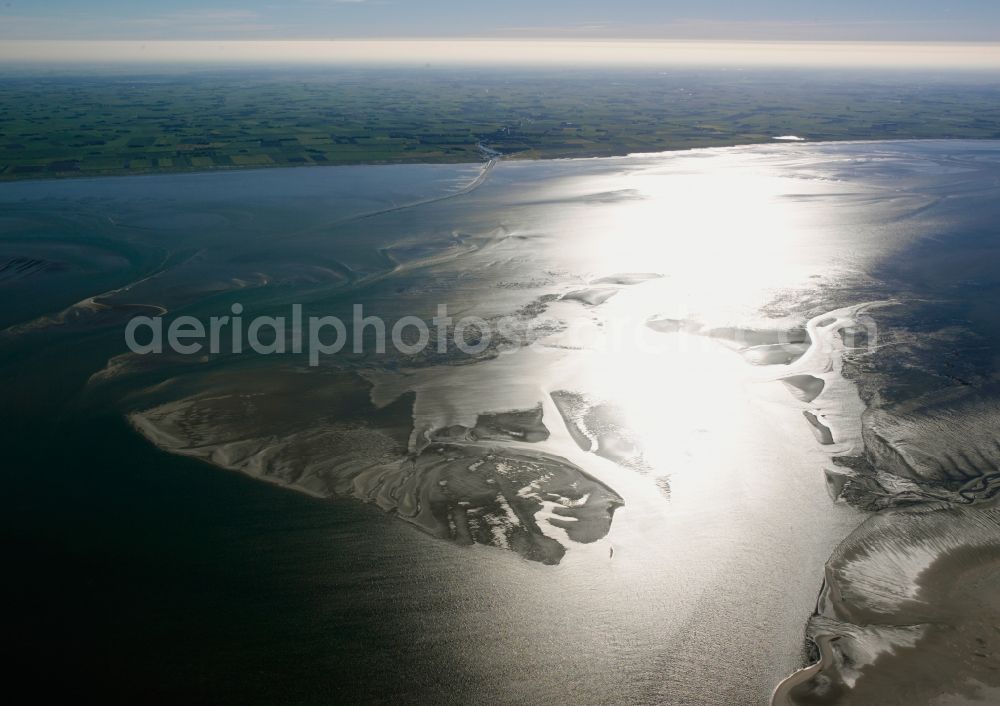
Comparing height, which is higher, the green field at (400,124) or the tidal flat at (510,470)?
the green field at (400,124)

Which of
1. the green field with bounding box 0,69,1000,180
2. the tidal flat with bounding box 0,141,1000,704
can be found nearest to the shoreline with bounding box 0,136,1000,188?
the green field with bounding box 0,69,1000,180

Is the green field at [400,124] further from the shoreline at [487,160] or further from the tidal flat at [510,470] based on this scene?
the tidal flat at [510,470]

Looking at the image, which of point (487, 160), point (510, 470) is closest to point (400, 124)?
point (487, 160)

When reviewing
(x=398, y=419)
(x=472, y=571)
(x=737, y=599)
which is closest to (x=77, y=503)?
(x=398, y=419)

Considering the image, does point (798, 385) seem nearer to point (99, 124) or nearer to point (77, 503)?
point (77, 503)

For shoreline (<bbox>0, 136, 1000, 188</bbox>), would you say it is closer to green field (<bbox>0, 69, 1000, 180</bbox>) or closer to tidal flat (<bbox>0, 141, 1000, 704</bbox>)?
green field (<bbox>0, 69, 1000, 180</bbox>)

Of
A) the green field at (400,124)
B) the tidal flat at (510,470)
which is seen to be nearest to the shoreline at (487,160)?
the green field at (400,124)

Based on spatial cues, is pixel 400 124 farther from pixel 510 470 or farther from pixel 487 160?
pixel 510 470
